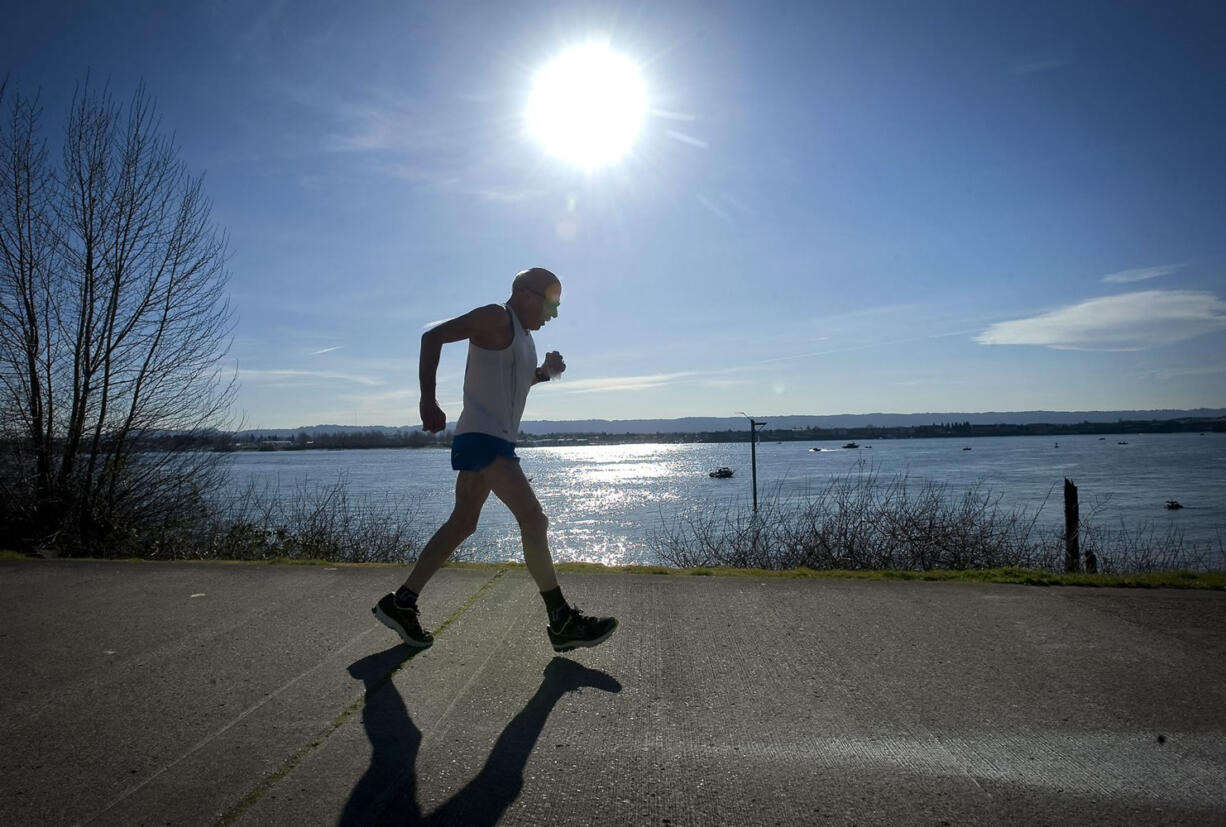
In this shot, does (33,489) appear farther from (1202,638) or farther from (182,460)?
(1202,638)

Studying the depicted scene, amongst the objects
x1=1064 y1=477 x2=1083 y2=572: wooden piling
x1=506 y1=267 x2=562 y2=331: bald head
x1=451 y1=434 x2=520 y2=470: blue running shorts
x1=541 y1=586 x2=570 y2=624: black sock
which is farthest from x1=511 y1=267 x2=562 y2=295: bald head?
x1=1064 y1=477 x2=1083 y2=572: wooden piling

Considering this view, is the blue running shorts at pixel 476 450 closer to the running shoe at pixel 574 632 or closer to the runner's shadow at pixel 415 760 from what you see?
the running shoe at pixel 574 632

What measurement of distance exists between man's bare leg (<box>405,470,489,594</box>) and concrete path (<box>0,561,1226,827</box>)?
308 millimetres

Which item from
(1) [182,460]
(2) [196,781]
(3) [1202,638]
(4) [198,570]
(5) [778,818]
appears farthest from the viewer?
(1) [182,460]

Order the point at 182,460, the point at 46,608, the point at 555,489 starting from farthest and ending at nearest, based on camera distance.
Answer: the point at 555,489 → the point at 182,460 → the point at 46,608

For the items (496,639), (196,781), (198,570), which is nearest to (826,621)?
(496,639)

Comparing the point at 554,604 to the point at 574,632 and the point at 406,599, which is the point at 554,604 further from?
the point at 406,599

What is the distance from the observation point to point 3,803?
1810 mm

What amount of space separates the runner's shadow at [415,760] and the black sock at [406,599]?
28 cm

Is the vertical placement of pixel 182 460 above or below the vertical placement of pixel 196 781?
above

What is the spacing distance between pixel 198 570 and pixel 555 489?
59.4 m

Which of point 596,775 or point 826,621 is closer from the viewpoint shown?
point 596,775

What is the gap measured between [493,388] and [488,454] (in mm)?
275

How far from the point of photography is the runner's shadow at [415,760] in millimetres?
1781
